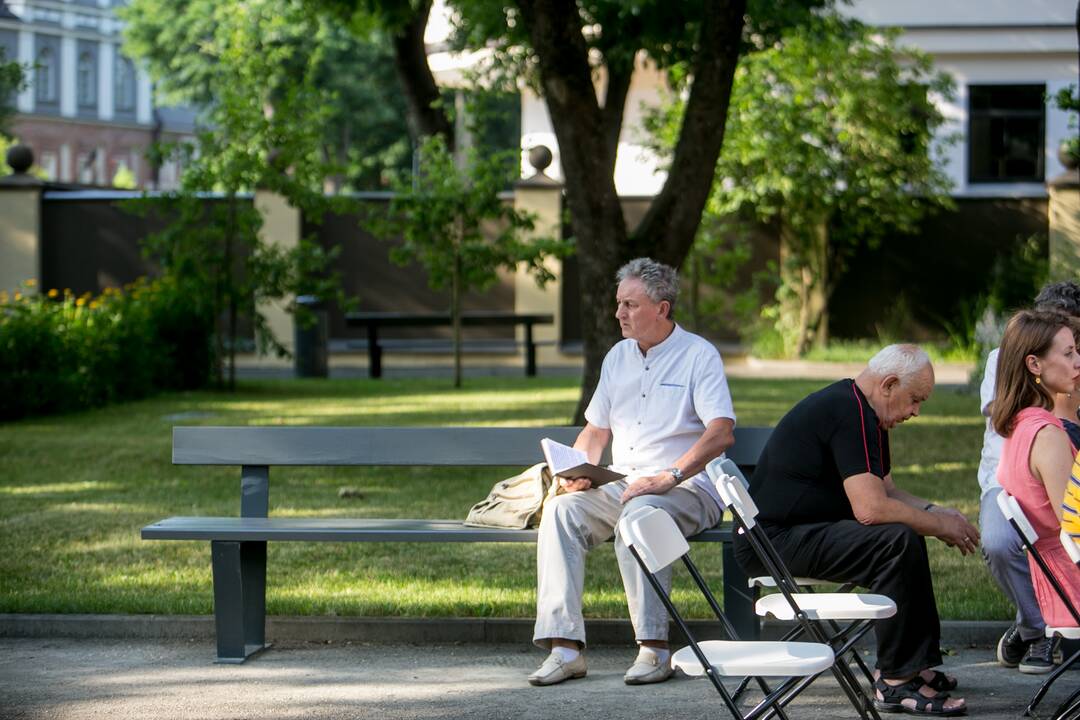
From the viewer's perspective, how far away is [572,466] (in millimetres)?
6754

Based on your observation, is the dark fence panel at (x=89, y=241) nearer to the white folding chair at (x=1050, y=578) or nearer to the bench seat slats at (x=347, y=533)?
the bench seat slats at (x=347, y=533)

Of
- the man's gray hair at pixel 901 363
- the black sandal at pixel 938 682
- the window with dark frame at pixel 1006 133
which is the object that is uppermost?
the window with dark frame at pixel 1006 133

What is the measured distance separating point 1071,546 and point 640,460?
226 centimetres

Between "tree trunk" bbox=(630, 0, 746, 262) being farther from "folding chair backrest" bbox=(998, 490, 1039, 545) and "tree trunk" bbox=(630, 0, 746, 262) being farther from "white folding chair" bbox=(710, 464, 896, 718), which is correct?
"folding chair backrest" bbox=(998, 490, 1039, 545)

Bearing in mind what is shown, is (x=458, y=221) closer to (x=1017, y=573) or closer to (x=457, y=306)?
(x=457, y=306)

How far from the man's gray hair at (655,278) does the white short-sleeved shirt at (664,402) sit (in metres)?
0.17

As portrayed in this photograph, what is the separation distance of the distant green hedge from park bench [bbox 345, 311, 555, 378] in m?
2.62

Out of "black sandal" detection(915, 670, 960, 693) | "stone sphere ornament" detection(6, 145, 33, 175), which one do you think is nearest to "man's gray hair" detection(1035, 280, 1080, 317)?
"black sandal" detection(915, 670, 960, 693)

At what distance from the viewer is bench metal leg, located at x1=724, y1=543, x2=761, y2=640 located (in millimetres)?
6941

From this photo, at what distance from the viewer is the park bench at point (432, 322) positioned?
2181 cm

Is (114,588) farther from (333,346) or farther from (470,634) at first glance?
(333,346)

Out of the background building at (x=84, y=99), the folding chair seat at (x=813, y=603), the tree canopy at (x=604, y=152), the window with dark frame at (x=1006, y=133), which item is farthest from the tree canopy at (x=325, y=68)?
the folding chair seat at (x=813, y=603)

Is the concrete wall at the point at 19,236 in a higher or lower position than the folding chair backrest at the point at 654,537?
higher

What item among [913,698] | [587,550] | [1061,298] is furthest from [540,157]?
[913,698]
